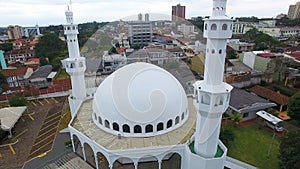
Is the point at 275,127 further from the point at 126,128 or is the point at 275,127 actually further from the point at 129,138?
the point at 126,128

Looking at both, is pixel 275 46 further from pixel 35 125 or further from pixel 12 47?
pixel 12 47

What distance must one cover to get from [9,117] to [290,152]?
26.5 metres

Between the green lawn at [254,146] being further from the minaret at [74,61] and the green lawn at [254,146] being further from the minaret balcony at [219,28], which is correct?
the minaret at [74,61]

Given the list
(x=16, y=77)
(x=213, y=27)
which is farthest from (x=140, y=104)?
(x=16, y=77)

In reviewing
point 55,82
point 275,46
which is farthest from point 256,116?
point 275,46

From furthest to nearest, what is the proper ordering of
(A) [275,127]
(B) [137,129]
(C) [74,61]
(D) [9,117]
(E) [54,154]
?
(D) [9,117] → (A) [275,127] → (C) [74,61] → (E) [54,154] → (B) [137,129]

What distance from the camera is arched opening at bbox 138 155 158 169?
53.0ft

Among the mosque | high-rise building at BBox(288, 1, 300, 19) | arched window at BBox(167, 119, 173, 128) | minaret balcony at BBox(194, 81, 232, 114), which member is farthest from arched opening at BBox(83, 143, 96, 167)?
high-rise building at BBox(288, 1, 300, 19)

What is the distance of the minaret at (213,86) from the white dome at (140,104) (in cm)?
353

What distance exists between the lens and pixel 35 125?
919 inches

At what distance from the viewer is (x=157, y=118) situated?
1552 centimetres

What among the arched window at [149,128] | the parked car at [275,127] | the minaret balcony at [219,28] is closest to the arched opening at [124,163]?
the arched window at [149,128]

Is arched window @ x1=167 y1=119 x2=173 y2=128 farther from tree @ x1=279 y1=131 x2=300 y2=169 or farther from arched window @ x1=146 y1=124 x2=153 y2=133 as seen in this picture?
tree @ x1=279 y1=131 x2=300 y2=169

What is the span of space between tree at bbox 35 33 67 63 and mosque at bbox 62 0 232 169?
131 ft
